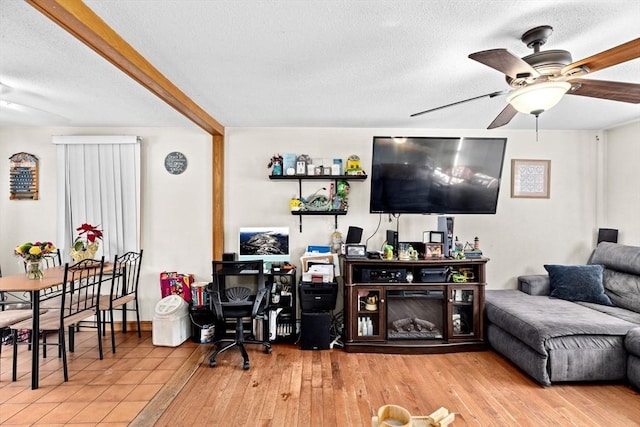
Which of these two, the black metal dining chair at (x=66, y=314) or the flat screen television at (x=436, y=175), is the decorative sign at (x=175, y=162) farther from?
the flat screen television at (x=436, y=175)

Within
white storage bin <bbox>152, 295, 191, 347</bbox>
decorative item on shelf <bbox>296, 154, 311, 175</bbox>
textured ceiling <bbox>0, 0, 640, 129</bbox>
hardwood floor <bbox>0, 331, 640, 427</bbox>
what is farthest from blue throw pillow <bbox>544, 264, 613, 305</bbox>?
white storage bin <bbox>152, 295, 191, 347</bbox>

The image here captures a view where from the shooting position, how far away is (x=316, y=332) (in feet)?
10.9

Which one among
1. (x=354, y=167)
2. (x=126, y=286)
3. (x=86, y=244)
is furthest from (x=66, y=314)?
(x=354, y=167)

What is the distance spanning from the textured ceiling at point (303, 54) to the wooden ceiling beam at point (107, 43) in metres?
0.06

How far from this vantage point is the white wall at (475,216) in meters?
3.88

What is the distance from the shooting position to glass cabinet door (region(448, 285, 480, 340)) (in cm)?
331

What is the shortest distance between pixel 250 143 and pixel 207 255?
4.72ft

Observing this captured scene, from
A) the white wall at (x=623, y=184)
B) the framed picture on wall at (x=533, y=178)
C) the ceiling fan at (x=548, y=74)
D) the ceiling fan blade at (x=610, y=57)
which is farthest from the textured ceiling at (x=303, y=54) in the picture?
the framed picture on wall at (x=533, y=178)

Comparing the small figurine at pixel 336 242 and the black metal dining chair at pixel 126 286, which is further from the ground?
the small figurine at pixel 336 242

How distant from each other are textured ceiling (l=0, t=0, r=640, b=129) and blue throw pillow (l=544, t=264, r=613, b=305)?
63.1 inches

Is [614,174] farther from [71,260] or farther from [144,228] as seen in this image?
[71,260]

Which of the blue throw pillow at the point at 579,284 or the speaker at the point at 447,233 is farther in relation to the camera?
the speaker at the point at 447,233

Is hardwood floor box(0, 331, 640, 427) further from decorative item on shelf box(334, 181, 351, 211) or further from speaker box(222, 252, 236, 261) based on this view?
decorative item on shelf box(334, 181, 351, 211)

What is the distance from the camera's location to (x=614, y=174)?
382 centimetres
